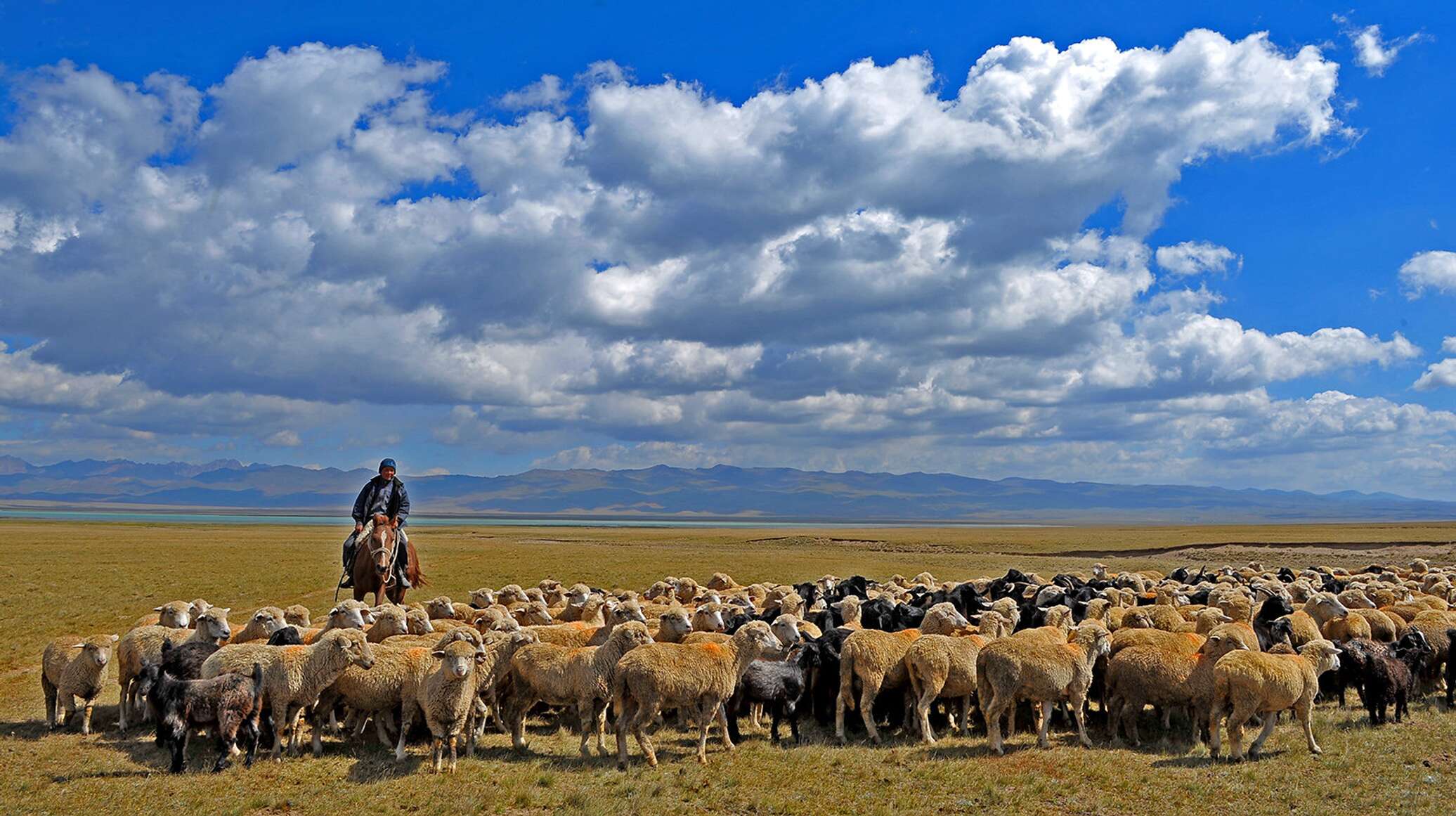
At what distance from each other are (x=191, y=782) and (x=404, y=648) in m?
2.46

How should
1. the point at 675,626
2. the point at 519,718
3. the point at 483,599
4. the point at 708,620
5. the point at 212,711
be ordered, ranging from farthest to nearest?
1. the point at 483,599
2. the point at 708,620
3. the point at 675,626
4. the point at 519,718
5. the point at 212,711

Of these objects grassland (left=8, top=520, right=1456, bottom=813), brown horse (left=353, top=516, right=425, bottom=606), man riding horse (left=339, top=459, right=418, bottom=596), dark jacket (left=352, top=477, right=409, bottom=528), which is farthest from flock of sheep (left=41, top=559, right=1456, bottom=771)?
dark jacket (left=352, top=477, right=409, bottom=528)

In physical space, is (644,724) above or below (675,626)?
below

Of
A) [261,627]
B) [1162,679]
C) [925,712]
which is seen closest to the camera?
[1162,679]

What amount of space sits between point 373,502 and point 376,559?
1432 millimetres

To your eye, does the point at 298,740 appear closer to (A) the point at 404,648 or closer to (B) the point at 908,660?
(A) the point at 404,648

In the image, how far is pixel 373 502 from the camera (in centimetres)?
1930

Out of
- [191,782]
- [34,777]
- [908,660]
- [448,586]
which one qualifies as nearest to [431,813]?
[191,782]

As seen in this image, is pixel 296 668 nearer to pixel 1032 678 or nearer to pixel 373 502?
pixel 1032 678

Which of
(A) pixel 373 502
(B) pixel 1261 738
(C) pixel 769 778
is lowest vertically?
(C) pixel 769 778

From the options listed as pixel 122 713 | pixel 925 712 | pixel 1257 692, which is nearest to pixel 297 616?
pixel 122 713

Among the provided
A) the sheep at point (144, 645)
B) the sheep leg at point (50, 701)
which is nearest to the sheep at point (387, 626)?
the sheep at point (144, 645)

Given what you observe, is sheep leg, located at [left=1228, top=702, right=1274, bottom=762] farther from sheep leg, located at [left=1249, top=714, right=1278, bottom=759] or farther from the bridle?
the bridle

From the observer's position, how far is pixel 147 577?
38438 millimetres
